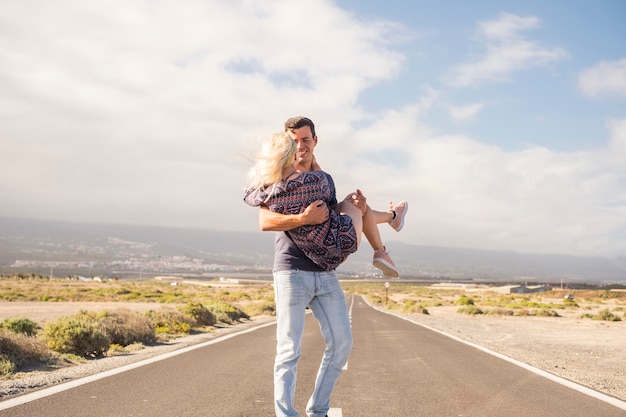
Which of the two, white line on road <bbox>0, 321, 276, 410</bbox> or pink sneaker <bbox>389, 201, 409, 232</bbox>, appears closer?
pink sneaker <bbox>389, 201, 409, 232</bbox>

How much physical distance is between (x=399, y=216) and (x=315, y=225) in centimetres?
108

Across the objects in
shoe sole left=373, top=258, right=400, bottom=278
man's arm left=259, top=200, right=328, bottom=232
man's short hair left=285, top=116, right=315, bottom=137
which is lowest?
shoe sole left=373, top=258, right=400, bottom=278

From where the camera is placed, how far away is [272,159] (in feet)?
13.1

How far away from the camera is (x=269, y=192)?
158 inches

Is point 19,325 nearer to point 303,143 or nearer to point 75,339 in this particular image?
point 75,339

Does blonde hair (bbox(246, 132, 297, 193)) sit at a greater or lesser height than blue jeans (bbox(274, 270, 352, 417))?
greater

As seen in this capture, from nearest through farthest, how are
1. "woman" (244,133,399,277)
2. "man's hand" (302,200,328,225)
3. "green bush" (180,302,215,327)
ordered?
"man's hand" (302,200,328,225), "woman" (244,133,399,277), "green bush" (180,302,215,327)

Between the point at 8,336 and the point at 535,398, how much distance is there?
8.24 m

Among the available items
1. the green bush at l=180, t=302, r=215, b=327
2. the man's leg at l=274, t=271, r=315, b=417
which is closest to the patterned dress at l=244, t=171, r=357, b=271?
the man's leg at l=274, t=271, r=315, b=417

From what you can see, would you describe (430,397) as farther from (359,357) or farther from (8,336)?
(8,336)

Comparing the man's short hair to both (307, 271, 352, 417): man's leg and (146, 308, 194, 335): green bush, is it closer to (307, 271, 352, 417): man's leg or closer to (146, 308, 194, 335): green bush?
(307, 271, 352, 417): man's leg

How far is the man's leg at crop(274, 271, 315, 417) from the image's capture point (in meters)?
4.04

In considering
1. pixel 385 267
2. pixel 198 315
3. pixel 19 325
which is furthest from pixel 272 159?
pixel 198 315

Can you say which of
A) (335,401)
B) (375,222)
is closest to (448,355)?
(335,401)
